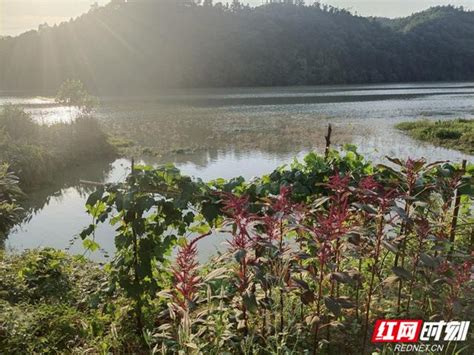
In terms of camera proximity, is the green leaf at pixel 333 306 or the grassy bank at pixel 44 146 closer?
the green leaf at pixel 333 306

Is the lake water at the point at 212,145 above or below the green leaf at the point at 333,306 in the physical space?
below

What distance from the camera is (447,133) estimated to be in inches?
901

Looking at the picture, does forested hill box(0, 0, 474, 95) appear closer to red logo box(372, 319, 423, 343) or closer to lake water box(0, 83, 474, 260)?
lake water box(0, 83, 474, 260)

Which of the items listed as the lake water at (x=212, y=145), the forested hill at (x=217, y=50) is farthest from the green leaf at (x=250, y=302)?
the forested hill at (x=217, y=50)

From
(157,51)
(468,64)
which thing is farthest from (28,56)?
(468,64)

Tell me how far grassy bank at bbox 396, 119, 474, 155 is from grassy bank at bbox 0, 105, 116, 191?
1750cm

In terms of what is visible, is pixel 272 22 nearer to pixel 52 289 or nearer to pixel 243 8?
pixel 243 8

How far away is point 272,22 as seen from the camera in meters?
123

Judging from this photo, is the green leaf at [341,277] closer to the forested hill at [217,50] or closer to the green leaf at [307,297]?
the green leaf at [307,297]

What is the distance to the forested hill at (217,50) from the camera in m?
89.8

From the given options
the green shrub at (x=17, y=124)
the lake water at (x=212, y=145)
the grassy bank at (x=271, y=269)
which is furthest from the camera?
the green shrub at (x=17, y=124)

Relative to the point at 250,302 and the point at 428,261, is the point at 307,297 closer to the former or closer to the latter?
the point at 250,302

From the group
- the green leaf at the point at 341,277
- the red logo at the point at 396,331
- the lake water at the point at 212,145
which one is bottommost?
the lake water at the point at 212,145

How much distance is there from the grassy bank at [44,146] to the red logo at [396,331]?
13.4 m
